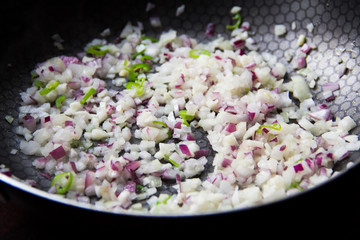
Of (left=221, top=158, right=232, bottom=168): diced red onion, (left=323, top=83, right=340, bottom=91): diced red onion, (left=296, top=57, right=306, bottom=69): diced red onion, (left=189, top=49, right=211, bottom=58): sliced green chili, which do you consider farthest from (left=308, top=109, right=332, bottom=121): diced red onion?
(left=189, top=49, right=211, bottom=58): sliced green chili

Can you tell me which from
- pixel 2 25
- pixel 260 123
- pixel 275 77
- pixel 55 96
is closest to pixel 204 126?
pixel 260 123

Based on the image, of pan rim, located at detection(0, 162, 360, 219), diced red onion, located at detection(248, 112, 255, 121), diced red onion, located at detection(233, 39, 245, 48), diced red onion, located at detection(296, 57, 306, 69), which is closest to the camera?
pan rim, located at detection(0, 162, 360, 219)

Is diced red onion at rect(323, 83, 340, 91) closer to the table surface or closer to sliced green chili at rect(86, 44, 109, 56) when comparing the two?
the table surface

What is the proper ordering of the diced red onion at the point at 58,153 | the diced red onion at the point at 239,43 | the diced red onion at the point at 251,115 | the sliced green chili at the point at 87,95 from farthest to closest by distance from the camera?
the diced red onion at the point at 239,43, the sliced green chili at the point at 87,95, the diced red onion at the point at 251,115, the diced red onion at the point at 58,153

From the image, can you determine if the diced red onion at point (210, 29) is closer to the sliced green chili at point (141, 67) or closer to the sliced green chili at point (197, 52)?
the sliced green chili at point (197, 52)

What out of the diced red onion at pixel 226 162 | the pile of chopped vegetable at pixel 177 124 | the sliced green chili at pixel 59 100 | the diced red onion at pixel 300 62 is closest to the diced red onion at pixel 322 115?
the pile of chopped vegetable at pixel 177 124

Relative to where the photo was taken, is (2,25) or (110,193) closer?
(110,193)

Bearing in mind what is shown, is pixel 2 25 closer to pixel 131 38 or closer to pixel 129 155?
pixel 131 38

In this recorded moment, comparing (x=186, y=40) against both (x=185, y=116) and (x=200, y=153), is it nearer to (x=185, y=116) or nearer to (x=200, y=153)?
(x=185, y=116)
